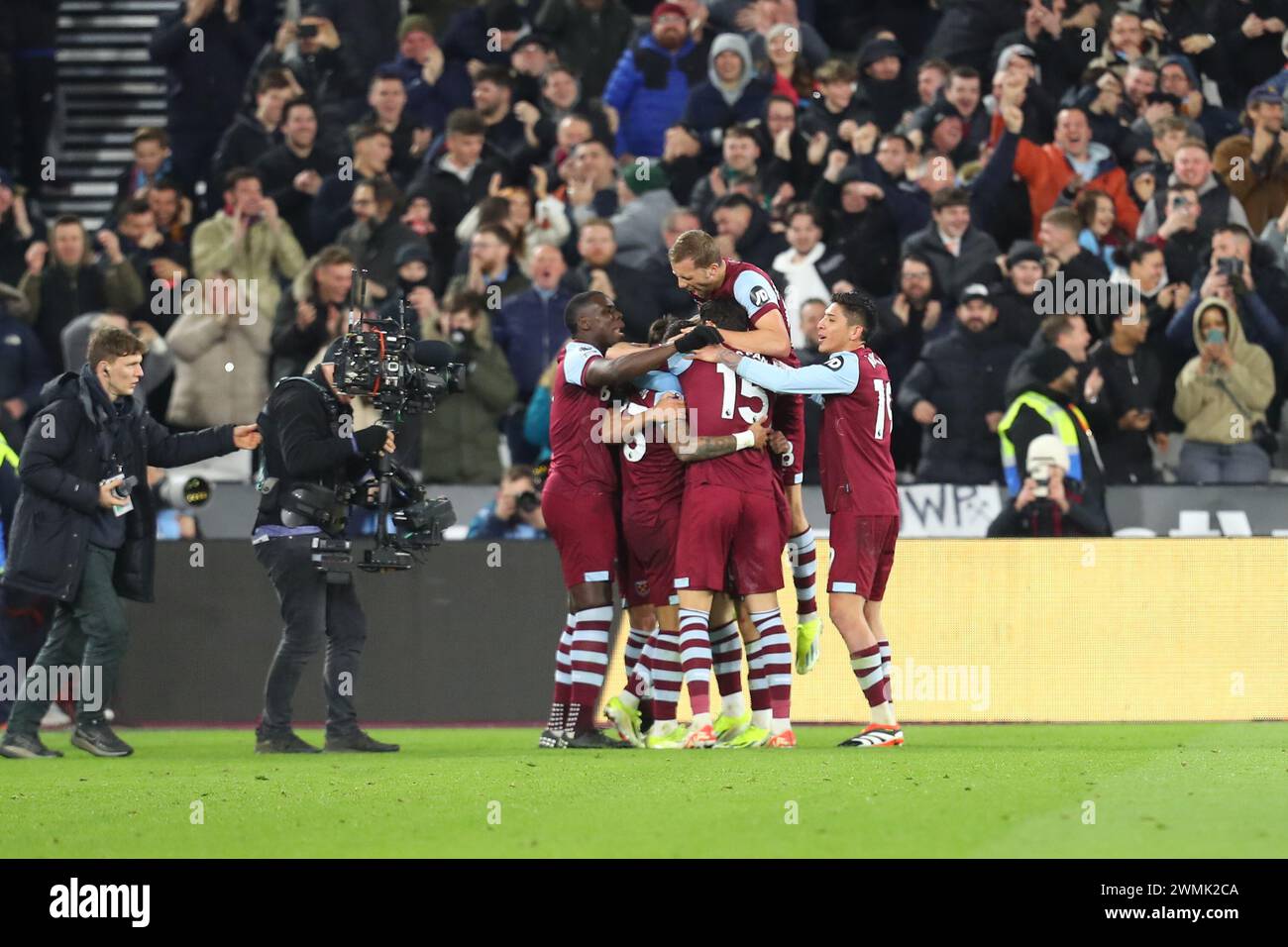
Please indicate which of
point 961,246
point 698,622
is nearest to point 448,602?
point 698,622

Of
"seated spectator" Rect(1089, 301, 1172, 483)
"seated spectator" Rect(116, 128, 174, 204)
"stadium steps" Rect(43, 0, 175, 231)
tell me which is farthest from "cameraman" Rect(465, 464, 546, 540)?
"stadium steps" Rect(43, 0, 175, 231)

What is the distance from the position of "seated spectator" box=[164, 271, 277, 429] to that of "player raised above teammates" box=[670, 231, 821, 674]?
21.1 feet

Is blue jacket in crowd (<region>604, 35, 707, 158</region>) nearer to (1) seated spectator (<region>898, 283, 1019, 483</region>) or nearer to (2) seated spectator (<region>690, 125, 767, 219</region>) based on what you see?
(2) seated spectator (<region>690, 125, 767, 219</region>)

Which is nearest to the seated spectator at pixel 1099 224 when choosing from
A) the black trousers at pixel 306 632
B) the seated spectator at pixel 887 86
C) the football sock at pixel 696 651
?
the seated spectator at pixel 887 86

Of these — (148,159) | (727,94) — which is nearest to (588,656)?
(727,94)

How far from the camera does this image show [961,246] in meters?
17.3

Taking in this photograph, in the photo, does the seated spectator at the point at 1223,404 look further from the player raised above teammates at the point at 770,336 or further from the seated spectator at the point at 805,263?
Result: the player raised above teammates at the point at 770,336

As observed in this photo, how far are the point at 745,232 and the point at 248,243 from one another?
13.8 feet

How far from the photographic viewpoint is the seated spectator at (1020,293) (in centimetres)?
1659

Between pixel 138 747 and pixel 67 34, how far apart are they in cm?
1164

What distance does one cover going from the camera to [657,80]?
64.3 feet

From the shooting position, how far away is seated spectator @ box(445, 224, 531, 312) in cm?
1750

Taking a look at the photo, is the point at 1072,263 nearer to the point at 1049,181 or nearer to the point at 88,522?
the point at 1049,181
